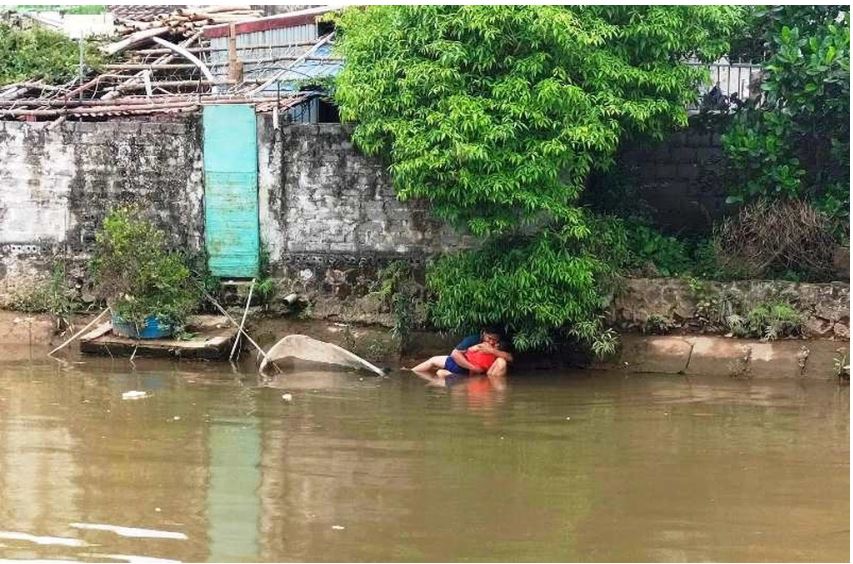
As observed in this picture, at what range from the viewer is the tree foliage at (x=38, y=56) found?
13844 millimetres

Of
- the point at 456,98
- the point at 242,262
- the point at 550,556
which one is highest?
the point at 456,98

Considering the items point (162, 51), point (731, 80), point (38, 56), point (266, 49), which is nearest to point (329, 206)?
point (266, 49)

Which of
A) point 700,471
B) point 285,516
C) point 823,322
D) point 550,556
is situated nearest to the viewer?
point 550,556

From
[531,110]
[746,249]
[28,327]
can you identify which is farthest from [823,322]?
[28,327]

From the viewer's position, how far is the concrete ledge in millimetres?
10523

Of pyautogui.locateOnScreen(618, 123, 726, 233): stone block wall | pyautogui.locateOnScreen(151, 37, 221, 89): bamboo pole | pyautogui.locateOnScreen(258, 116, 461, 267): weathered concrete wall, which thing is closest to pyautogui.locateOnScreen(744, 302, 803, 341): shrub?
pyautogui.locateOnScreen(618, 123, 726, 233): stone block wall

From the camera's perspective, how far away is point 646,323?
11.0m

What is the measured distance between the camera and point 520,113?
10.1m

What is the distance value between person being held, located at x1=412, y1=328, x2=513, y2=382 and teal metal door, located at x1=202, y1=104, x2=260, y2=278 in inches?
88.4

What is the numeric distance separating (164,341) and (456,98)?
3.68m

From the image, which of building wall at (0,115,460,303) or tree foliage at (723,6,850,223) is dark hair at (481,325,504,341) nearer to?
building wall at (0,115,460,303)

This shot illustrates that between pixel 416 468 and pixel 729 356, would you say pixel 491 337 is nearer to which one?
pixel 729 356

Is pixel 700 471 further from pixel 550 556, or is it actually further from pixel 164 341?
pixel 164 341

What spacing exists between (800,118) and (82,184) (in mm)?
7054
